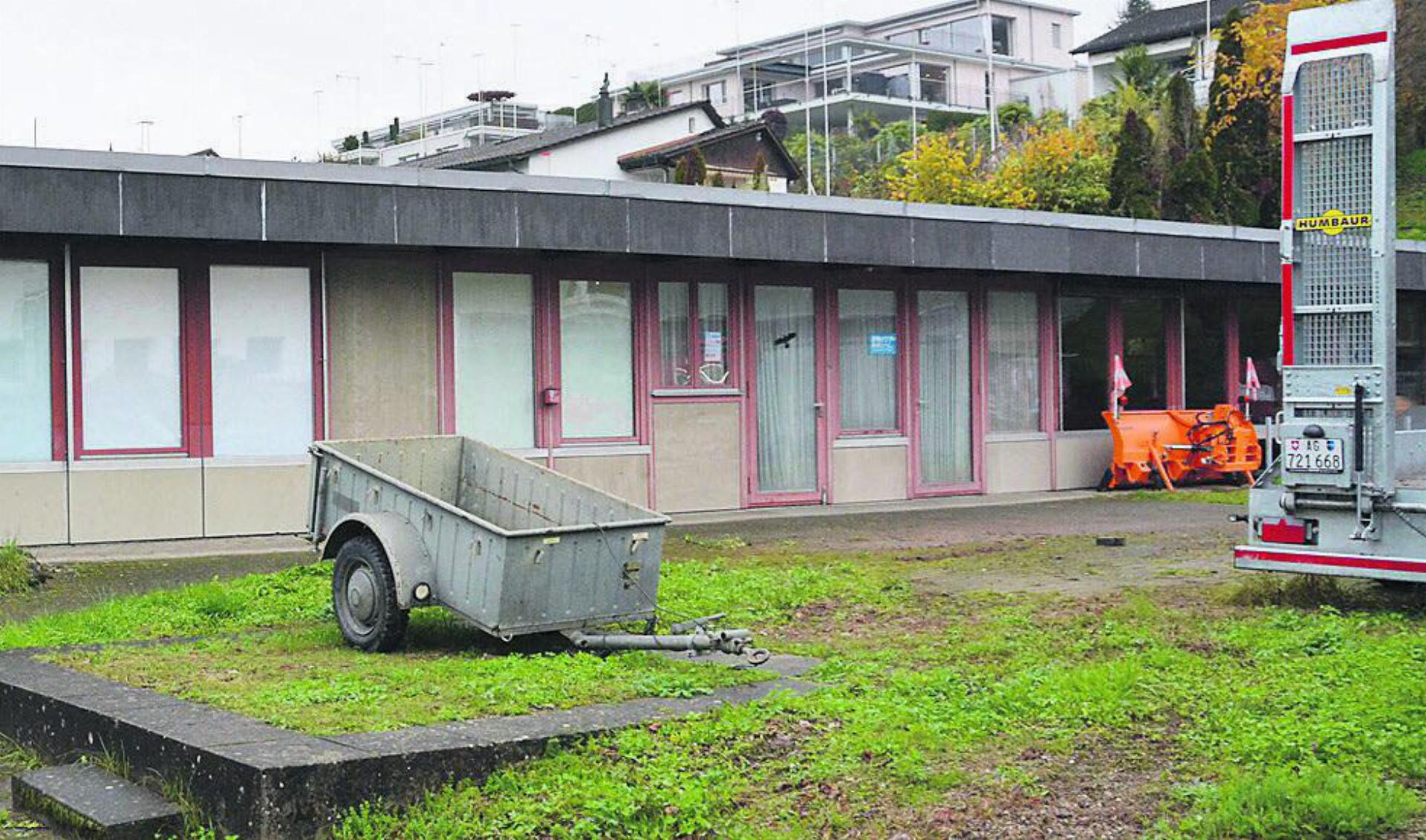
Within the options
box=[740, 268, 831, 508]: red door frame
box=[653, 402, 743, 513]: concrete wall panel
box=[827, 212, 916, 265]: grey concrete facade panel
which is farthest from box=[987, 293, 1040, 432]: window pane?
box=[653, 402, 743, 513]: concrete wall panel

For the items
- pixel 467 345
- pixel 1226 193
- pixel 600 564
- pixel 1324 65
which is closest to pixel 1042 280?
pixel 467 345

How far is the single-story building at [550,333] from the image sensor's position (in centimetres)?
1513

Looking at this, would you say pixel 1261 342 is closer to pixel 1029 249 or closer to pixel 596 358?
pixel 1029 249

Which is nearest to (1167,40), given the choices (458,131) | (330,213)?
(458,131)

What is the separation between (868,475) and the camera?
20.3 meters

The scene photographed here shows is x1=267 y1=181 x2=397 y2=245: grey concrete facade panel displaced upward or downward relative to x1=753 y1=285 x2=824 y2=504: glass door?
upward

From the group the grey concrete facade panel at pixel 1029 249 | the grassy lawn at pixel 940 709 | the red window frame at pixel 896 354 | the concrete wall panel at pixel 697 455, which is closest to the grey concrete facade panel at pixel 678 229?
the concrete wall panel at pixel 697 455

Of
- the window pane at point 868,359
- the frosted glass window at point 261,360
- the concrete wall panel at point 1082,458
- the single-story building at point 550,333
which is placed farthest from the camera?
the concrete wall panel at point 1082,458

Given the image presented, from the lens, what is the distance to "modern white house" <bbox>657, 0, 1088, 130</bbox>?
3501 inches

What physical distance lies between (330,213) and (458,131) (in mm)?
62261

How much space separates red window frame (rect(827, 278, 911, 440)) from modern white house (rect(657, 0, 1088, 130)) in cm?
6154

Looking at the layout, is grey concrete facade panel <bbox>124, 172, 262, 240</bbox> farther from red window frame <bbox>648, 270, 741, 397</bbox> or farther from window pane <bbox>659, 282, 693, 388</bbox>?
window pane <bbox>659, 282, 693, 388</bbox>

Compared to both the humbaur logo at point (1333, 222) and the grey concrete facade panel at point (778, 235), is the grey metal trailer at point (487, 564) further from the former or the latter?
the grey concrete facade panel at point (778, 235)

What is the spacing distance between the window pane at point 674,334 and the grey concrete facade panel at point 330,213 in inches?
152
